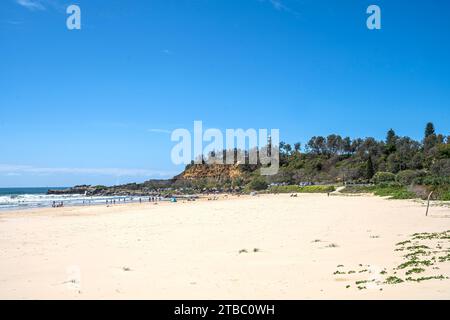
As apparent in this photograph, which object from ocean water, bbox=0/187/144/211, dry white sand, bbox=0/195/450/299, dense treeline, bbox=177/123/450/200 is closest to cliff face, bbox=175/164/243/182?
dense treeline, bbox=177/123/450/200

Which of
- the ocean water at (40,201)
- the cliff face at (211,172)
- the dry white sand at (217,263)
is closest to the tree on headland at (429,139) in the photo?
the cliff face at (211,172)

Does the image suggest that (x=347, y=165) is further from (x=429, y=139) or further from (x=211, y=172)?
(x=211, y=172)

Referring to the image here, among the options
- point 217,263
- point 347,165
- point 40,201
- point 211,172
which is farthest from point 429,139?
point 217,263

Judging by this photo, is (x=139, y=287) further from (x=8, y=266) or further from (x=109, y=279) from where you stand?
(x=8, y=266)

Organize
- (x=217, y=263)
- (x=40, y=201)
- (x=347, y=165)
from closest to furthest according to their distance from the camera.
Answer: (x=217, y=263) → (x=40, y=201) → (x=347, y=165)

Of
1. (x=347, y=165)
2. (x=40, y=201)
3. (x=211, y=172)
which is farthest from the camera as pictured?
(x=211, y=172)

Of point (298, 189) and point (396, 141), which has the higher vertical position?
point (396, 141)

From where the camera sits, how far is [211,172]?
153875mm

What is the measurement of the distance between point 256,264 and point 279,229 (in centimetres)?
798

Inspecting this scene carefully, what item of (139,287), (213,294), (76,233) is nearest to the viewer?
(213,294)

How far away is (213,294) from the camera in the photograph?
817cm
